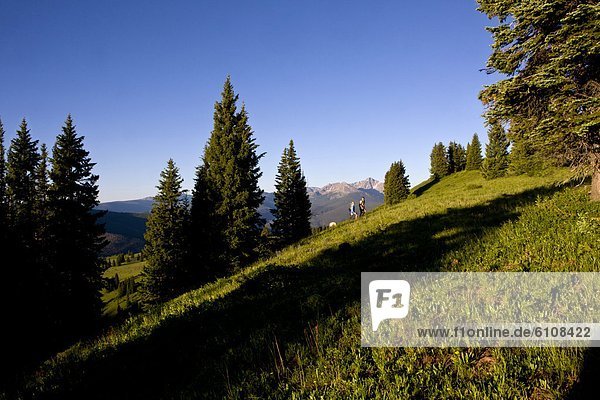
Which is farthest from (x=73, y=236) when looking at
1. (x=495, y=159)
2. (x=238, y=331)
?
(x=495, y=159)

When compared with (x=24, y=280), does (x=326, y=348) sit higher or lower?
higher

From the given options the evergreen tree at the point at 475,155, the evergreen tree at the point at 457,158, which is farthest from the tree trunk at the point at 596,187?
the evergreen tree at the point at 457,158

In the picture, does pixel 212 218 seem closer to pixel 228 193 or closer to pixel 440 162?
pixel 228 193

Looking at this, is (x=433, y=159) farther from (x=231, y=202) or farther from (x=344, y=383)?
(x=344, y=383)

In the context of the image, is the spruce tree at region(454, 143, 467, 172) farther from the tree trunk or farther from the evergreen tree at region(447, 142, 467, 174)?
the tree trunk

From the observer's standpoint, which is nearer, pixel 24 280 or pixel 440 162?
pixel 24 280

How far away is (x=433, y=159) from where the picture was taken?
353 feet

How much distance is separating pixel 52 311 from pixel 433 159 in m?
110

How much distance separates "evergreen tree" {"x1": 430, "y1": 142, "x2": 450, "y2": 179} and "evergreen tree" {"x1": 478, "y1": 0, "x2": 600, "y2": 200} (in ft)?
329

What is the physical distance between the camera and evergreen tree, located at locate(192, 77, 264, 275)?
1085 inches

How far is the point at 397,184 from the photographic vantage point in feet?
277

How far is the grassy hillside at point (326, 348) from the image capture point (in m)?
3.62

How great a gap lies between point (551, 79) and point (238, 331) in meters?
10.5

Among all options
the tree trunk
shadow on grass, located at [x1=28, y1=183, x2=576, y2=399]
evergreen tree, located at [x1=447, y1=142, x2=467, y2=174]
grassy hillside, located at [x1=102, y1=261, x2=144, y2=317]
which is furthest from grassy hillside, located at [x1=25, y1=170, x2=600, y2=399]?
evergreen tree, located at [x1=447, y1=142, x2=467, y2=174]
